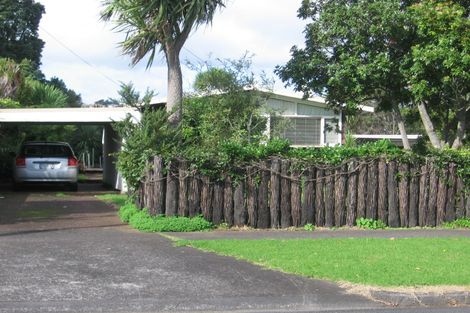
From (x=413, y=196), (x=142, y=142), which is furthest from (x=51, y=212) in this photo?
(x=413, y=196)

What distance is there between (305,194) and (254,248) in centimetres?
274

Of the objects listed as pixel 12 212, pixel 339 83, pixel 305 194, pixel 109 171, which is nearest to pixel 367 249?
pixel 305 194

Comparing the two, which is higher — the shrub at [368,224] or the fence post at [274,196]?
the fence post at [274,196]

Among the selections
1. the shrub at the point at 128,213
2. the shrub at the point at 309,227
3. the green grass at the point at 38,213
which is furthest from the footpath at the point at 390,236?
the green grass at the point at 38,213

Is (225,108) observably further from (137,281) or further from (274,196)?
(137,281)

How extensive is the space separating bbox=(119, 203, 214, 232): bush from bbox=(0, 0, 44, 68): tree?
111ft

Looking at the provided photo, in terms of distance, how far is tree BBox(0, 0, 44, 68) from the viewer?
141ft

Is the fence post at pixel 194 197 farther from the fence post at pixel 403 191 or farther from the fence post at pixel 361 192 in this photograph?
the fence post at pixel 403 191

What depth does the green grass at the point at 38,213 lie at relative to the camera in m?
13.1

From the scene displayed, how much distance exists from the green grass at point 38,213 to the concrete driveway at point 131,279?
6.21ft

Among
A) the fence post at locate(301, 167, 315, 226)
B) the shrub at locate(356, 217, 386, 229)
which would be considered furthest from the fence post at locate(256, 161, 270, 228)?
the shrub at locate(356, 217, 386, 229)

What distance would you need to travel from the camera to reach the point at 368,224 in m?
12.4

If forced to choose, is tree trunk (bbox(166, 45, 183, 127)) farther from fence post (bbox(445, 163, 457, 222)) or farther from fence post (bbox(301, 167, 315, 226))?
fence post (bbox(445, 163, 457, 222))

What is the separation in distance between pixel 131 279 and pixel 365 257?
11.2ft
